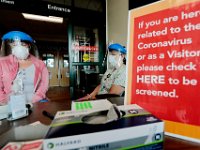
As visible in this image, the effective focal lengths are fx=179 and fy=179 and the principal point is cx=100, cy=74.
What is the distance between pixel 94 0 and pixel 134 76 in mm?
3969

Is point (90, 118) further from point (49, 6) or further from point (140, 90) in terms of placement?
point (49, 6)

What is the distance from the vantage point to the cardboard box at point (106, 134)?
0.99ft

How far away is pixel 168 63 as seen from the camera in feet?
1.77

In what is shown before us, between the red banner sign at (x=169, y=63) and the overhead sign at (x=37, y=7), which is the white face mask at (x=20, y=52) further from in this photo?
the overhead sign at (x=37, y=7)

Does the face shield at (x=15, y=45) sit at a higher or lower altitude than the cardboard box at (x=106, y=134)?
higher

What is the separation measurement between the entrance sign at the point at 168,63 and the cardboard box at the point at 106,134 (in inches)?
6.5

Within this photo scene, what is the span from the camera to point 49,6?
3.39m

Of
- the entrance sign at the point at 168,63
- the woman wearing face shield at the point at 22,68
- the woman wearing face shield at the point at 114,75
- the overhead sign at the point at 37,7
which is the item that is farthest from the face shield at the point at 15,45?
A: the overhead sign at the point at 37,7

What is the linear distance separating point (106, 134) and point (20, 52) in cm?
168

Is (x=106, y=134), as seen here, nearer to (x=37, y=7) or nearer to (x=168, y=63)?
(x=168, y=63)

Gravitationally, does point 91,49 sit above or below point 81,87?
above

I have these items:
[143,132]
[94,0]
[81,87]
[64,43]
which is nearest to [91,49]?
[81,87]

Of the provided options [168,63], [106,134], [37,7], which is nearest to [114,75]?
[168,63]

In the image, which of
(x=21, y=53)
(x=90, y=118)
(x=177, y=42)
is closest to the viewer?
(x=90, y=118)
